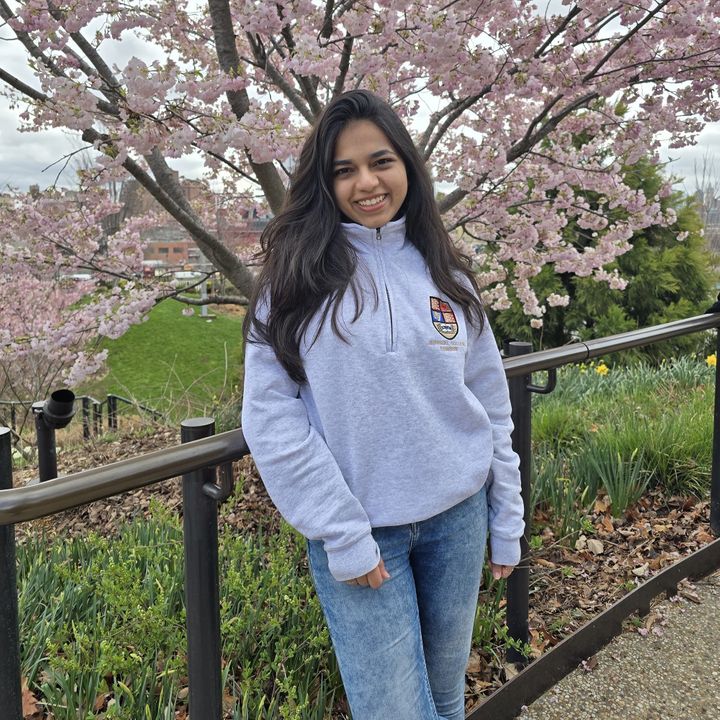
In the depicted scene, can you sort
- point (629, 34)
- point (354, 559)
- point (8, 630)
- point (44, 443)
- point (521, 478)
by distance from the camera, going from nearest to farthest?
point (8, 630) → point (354, 559) → point (521, 478) → point (44, 443) → point (629, 34)

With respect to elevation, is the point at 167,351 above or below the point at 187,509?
below

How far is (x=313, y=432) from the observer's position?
4.11ft

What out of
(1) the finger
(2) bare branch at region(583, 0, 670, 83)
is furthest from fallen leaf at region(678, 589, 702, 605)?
(2) bare branch at region(583, 0, 670, 83)

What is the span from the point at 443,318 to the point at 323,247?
0.98 ft

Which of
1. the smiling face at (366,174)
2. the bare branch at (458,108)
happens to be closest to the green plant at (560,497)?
the smiling face at (366,174)

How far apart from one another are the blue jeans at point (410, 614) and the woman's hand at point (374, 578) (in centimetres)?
2

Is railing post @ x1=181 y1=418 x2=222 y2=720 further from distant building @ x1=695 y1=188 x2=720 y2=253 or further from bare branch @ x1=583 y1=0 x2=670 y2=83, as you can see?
distant building @ x1=695 y1=188 x2=720 y2=253

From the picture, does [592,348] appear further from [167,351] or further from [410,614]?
[167,351]

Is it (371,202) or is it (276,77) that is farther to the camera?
(276,77)

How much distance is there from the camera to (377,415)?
50.6 inches

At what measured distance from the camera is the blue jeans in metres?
1.30

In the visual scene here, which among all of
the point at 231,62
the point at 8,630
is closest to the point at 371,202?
the point at 8,630

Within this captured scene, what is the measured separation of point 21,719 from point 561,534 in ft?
7.58

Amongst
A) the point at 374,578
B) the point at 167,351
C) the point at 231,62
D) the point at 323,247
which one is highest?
the point at 231,62
